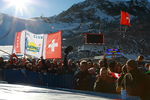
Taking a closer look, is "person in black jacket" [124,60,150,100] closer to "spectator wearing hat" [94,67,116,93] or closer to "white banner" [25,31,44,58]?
"spectator wearing hat" [94,67,116,93]

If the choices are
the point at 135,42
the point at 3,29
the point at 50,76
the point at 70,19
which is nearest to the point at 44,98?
the point at 50,76

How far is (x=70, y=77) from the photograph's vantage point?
34.1 ft

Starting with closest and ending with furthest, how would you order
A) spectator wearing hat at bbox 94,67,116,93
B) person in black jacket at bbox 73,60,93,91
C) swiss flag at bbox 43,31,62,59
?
spectator wearing hat at bbox 94,67,116,93 < person in black jacket at bbox 73,60,93,91 < swiss flag at bbox 43,31,62,59

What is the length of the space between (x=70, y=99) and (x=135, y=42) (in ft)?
191

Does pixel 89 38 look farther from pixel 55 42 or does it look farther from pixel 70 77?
pixel 70 77

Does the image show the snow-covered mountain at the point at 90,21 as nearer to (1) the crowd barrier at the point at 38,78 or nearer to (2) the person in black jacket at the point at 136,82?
(1) the crowd barrier at the point at 38,78

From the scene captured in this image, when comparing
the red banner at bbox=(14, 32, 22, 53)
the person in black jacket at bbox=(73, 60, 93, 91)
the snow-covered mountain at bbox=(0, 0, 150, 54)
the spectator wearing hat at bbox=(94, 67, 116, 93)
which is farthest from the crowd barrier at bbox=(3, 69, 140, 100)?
the snow-covered mountain at bbox=(0, 0, 150, 54)

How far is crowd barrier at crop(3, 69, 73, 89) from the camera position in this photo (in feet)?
34.8

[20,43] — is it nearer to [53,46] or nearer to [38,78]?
[53,46]

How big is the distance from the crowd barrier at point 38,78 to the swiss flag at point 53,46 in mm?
960

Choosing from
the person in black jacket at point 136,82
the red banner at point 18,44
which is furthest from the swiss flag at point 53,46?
the person in black jacket at point 136,82

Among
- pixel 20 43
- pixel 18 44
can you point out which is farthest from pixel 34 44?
pixel 18 44

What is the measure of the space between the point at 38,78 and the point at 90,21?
110343mm

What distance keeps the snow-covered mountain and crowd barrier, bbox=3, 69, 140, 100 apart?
5754cm
